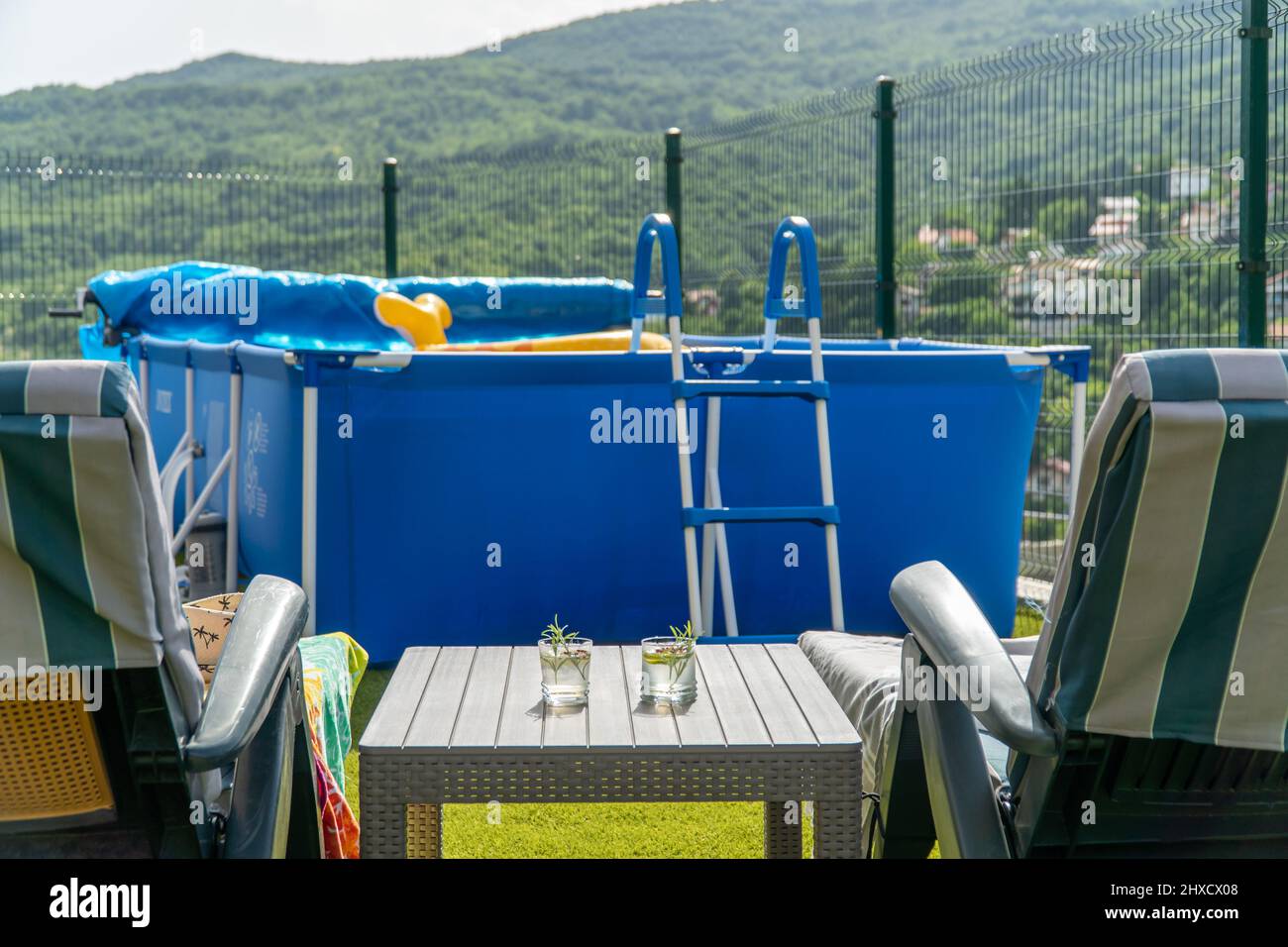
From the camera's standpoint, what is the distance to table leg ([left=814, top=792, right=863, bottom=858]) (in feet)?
6.92

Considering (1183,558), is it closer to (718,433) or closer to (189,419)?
(718,433)

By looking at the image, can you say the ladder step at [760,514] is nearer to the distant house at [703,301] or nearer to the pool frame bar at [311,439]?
the pool frame bar at [311,439]

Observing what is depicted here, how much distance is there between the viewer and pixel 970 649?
6.66ft

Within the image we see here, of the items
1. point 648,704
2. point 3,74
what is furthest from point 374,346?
point 3,74

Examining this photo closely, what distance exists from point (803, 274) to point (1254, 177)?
1850 mm

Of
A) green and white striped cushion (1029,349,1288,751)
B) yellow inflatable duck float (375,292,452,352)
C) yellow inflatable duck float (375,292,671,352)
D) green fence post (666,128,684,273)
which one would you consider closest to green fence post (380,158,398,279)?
green fence post (666,128,684,273)

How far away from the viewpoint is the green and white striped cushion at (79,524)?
5.50 feet

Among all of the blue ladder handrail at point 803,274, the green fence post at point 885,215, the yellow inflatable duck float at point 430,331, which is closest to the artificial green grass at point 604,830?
the blue ladder handrail at point 803,274

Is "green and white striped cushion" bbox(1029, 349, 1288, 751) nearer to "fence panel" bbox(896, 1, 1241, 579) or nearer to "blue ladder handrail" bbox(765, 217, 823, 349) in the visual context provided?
"blue ladder handrail" bbox(765, 217, 823, 349)

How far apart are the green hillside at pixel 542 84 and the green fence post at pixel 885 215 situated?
26859 millimetres

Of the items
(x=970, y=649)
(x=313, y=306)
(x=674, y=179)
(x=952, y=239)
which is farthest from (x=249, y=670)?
(x=674, y=179)

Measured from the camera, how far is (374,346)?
640 centimetres
